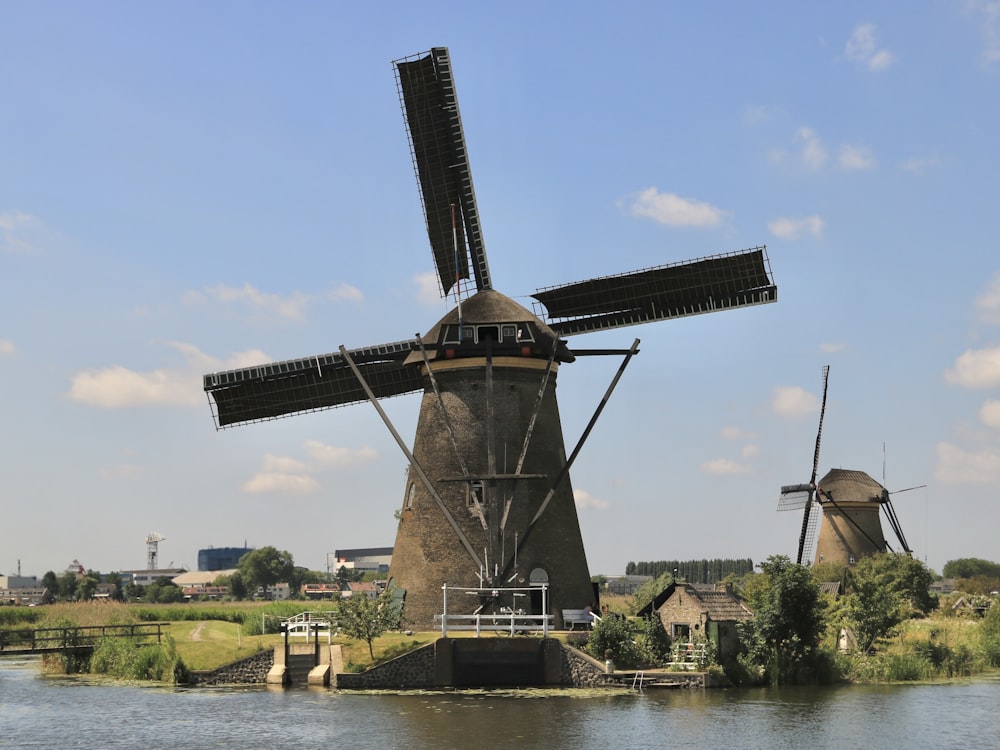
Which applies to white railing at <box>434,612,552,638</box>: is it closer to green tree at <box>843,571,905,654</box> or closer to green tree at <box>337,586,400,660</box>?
green tree at <box>337,586,400,660</box>

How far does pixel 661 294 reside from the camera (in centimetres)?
4028

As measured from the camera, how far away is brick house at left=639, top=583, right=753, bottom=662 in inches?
1345

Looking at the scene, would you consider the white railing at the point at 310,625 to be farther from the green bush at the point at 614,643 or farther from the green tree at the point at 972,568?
the green tree at the point at 972,568

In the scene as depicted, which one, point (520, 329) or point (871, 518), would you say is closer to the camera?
point (520, 329)

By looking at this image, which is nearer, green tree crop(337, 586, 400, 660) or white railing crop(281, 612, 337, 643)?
green tree crop(337, 586, 400, 660)

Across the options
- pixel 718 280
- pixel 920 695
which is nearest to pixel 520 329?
pixel 718 280

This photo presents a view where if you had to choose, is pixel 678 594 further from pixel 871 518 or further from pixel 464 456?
pixel 871 518

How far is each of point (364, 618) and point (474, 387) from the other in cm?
777

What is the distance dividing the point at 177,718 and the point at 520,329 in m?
15.4

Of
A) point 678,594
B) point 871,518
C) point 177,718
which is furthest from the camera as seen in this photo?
point 871,518

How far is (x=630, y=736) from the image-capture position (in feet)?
80.7

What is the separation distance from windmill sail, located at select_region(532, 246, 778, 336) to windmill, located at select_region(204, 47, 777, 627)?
0.13 feet

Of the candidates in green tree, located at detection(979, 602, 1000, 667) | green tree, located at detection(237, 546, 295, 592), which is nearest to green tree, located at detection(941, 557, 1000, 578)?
green tree, located at detection(237, 546, 295, 592)

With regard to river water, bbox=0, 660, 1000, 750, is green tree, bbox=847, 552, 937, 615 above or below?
above
